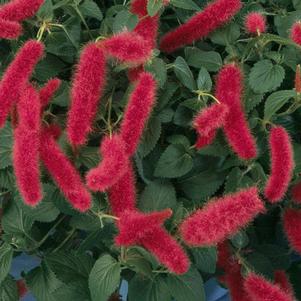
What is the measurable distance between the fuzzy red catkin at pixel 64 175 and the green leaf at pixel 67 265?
0.63 feet

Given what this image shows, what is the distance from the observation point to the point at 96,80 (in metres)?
0.61

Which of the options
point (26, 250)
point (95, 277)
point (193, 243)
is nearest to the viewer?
point (193, 243)

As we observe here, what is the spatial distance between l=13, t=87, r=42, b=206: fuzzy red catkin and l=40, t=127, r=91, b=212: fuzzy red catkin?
22 millimetres

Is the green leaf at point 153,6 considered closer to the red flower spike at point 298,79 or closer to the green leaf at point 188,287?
the red flower spike at point 298,79

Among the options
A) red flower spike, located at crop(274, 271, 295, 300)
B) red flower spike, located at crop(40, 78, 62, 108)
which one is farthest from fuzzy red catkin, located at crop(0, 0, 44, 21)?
red flower spike, located at crop(274, 271, 295, 300)

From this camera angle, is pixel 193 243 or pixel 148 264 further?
pixel 148 264

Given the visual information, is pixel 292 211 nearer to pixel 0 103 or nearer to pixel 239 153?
pixel 239 153

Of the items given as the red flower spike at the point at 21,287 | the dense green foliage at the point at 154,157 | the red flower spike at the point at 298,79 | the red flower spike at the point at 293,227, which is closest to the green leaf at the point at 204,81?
the dense green foliage at the point at 154,157

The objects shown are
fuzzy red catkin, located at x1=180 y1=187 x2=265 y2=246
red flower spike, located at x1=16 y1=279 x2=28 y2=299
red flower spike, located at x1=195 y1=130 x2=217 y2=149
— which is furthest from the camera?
red flower spike, located at x1=16 y1=279 x2=28 y2=299

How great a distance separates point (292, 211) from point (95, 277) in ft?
0.96

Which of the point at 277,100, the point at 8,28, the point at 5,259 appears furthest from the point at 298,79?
the point at 5,259

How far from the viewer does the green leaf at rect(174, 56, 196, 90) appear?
714mm

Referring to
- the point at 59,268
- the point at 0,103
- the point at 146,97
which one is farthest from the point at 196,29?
the point at 59,268

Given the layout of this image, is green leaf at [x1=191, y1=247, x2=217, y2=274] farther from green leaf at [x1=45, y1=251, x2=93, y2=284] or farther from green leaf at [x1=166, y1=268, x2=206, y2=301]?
green leaf at [x1=45, y1=251, x2=93, y2=284]
